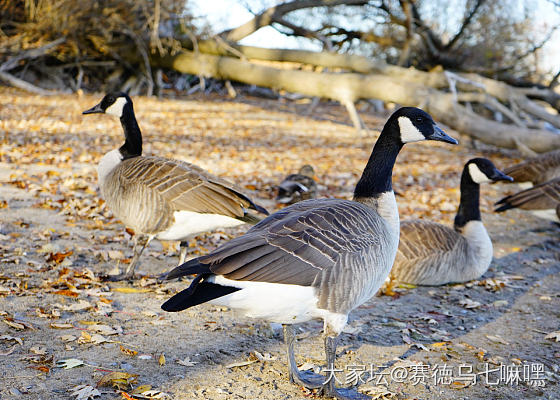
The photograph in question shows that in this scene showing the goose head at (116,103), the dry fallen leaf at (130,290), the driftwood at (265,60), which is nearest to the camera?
the dry fallen leaf at (130,290)

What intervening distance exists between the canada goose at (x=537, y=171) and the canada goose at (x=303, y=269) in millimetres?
6691

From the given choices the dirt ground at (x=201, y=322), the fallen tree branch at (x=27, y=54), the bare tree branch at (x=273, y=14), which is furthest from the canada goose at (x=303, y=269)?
the fallen tree branch at (x=27, y=54)

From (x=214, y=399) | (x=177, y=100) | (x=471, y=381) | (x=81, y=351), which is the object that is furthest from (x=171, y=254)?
(x=177, y=100)

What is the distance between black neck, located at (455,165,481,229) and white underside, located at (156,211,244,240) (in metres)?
2.98

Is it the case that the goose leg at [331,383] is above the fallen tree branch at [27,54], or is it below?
below

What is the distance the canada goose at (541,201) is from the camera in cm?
739

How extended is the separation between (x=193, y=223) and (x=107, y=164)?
129 centimetres

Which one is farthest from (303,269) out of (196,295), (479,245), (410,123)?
(479,245)

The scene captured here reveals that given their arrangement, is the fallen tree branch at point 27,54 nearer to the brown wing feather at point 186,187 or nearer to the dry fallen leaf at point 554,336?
the brown wing feather at point 186,187

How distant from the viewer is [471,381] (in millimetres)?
3854

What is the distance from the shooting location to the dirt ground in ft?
11.3

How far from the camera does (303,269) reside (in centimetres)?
313

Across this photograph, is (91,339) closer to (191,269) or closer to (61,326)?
(61,326)

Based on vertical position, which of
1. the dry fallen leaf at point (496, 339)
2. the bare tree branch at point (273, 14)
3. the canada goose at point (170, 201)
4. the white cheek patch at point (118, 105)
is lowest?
the dry fallen leaf at point (496, 339)
